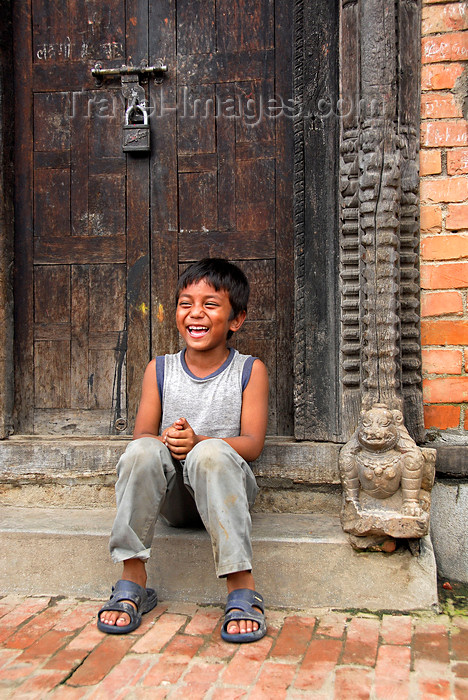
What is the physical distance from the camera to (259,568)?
2.45 metres

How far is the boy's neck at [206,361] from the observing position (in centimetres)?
269

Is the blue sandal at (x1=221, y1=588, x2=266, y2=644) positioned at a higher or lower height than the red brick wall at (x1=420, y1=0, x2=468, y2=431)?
lower

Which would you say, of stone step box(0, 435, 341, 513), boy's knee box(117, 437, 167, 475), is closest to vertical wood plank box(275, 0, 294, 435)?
stone step box(0, 435, 341, 513)

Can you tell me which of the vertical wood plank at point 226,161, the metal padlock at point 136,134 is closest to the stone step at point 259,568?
the vertical wood plank at point 226,161

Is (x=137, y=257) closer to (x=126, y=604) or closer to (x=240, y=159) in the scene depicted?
→ (x=240, y=159)

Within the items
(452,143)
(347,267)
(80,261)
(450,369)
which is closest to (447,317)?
(450,369)

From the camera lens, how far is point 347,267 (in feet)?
9.17

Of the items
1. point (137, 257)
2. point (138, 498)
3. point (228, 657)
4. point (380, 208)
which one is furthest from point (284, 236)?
point (228, 657)

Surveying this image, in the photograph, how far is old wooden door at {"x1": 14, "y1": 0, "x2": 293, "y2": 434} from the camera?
3213 millimetres

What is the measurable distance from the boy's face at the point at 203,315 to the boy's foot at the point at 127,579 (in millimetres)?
901

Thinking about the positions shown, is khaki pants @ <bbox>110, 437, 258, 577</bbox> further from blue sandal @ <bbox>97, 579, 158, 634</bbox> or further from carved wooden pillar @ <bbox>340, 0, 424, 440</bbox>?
carved wooden pillar @ <bbox>340, 0, 424, 440</bbox>

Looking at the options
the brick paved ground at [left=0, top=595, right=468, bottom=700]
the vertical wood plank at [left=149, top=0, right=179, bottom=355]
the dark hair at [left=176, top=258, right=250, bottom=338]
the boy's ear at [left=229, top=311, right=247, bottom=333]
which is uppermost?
the vertical wood plank at [left=149, top=0, right=179, bottom=355]

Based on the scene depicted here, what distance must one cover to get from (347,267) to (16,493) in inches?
77.9

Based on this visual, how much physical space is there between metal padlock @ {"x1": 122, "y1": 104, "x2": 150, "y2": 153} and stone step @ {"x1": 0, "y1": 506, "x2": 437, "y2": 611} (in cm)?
193
